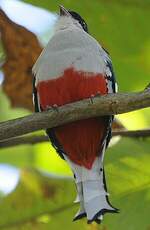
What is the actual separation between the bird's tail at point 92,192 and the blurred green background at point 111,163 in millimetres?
162

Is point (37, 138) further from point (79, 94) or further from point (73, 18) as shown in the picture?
point (73, 18)

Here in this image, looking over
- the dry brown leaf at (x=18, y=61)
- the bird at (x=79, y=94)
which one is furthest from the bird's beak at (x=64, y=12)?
the bird at (x=79, y=94)

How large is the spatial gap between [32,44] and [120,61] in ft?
1.95

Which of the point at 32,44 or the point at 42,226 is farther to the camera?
the point at 32,44

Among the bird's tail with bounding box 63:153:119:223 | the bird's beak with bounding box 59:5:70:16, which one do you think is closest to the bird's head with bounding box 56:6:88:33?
the bird's beak with bounding box 59:5:70:16

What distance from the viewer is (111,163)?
4.77 meters

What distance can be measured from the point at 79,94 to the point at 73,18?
815 mm

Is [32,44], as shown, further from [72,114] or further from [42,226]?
[72,114]

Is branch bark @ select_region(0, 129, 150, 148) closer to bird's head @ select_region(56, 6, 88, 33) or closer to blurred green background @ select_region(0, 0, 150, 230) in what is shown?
blurred green background @ select_region(0, 0, 150, 230)

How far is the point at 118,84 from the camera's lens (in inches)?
203

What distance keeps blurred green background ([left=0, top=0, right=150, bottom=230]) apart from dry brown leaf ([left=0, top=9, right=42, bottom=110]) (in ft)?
1.11

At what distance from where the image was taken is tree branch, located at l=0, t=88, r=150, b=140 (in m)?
3.92

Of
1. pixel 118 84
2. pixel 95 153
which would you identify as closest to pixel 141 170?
pixel 95 153

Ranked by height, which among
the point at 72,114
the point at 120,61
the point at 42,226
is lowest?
the point at 42,226
